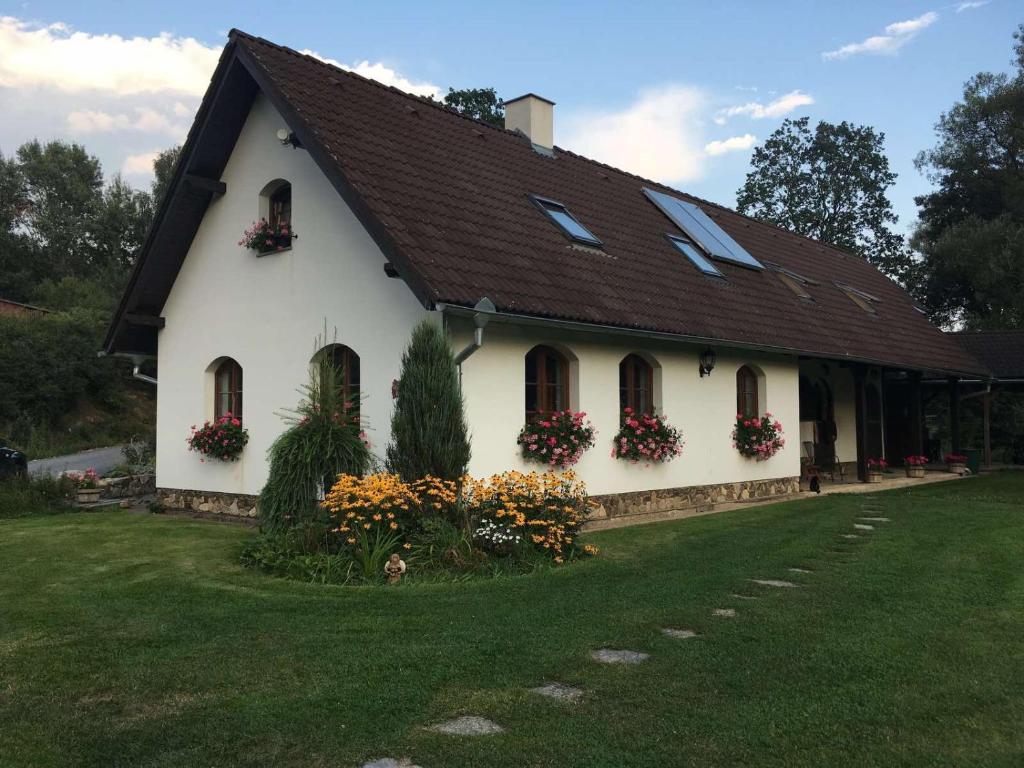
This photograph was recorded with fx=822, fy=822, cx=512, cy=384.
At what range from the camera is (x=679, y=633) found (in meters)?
5.04

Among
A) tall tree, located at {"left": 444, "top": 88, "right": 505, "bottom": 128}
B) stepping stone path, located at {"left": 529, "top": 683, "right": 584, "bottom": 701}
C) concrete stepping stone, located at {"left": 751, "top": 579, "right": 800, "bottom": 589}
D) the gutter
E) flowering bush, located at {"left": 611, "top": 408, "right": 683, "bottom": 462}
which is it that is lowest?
stepping stone path, located at {"left": 529, "top": 683, "right": 584, "bottom": 701}

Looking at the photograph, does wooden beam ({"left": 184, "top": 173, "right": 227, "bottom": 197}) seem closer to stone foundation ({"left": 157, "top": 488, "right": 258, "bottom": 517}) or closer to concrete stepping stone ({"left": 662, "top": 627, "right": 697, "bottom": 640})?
stone foundation ({"left": 157, "top": 488, "right": 258, "bottom": 517})

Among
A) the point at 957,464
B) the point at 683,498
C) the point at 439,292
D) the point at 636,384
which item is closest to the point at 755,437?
the point at 683,498

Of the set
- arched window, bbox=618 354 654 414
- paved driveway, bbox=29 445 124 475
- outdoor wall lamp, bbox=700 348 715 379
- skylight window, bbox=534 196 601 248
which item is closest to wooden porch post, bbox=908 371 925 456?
outdoor wall lamp, bbox=700 348 715 379

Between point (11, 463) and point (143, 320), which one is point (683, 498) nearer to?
point (143, 320)

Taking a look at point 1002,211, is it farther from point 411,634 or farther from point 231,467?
point 411,634

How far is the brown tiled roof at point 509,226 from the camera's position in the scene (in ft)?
29.8

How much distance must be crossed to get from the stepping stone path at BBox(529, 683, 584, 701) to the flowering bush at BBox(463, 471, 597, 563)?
343 centimetres

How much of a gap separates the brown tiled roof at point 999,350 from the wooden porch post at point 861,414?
21.7ft

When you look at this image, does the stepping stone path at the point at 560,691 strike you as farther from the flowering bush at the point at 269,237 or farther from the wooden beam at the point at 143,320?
the wooden beam at the point at 143,320

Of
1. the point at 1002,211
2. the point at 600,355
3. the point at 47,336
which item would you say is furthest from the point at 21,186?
the point at 1002,211

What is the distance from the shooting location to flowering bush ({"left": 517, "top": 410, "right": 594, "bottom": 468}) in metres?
9.73

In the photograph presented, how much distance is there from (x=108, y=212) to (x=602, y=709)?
47.9 m

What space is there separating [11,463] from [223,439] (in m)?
5.59
